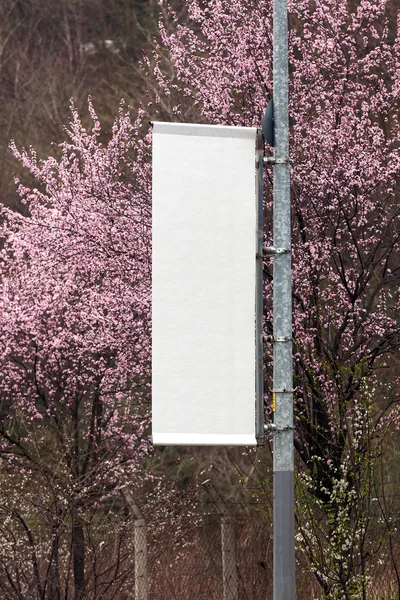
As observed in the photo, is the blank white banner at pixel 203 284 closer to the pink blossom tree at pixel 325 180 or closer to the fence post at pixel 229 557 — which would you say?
the pink blossom tree at pixel 325 180

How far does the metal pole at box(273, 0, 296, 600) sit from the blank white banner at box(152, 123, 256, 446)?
0.23 metres

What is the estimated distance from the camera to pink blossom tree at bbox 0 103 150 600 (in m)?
9.58

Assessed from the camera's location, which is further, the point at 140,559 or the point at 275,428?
the point at 140,559

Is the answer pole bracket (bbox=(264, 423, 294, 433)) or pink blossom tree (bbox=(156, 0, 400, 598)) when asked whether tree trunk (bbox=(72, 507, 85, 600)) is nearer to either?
pink blossom tree (bbox=(156, 0, 400, 598))

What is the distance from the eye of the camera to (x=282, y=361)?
635cm

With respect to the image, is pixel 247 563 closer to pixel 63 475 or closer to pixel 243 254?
pixel 63 475

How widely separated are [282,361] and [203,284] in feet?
2.19

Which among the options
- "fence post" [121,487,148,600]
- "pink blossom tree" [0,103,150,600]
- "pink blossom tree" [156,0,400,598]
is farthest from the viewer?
"pink blossom tree" [156,0,400,598]

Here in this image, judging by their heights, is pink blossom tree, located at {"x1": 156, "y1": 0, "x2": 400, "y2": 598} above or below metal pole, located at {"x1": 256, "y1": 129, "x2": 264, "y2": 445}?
above

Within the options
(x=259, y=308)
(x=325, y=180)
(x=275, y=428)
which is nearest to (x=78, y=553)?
(x=325, y=180)

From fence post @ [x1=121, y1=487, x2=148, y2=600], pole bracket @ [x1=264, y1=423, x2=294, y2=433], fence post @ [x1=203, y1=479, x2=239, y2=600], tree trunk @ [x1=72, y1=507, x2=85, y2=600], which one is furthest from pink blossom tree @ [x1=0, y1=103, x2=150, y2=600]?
pole bracket @ [x1=264, y1=423, x2=294, y2=433]

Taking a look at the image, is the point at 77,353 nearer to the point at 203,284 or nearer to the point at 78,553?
the point at 78,553

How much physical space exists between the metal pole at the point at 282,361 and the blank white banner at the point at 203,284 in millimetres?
234

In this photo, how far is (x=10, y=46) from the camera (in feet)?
118
